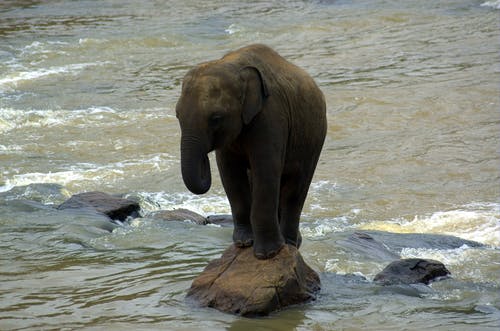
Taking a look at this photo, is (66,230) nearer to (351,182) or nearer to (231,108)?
(231,108)

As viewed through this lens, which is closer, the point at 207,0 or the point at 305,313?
the point at 305,313

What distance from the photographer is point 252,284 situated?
24.9 ft

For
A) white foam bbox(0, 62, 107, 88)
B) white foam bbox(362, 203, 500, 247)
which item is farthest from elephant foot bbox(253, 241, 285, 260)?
white foam bbox(0, 62, 107, 88)

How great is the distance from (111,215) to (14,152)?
5538 millimetres

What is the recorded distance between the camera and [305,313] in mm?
7641

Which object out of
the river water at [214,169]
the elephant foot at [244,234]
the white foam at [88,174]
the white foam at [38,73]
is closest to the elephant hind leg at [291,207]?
the elephant foot at [244,234]

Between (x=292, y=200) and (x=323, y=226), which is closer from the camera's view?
(x=292, y=200)

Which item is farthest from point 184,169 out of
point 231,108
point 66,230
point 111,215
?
point 111,215

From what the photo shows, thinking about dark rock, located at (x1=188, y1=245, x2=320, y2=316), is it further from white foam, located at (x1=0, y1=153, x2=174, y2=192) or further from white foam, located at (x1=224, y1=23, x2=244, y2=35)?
white foam, located at (x1=224, y1=23, x2=244, y2=35)

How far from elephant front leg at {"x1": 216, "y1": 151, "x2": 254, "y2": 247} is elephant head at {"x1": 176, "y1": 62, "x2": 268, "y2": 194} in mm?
558

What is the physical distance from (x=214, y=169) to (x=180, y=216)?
4.01 meters

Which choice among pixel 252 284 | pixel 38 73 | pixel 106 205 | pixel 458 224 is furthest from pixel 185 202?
pixel 38 73

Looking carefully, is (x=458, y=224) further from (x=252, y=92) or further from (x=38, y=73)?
(x=38, y=73)

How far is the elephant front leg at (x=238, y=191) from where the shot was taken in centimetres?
755
